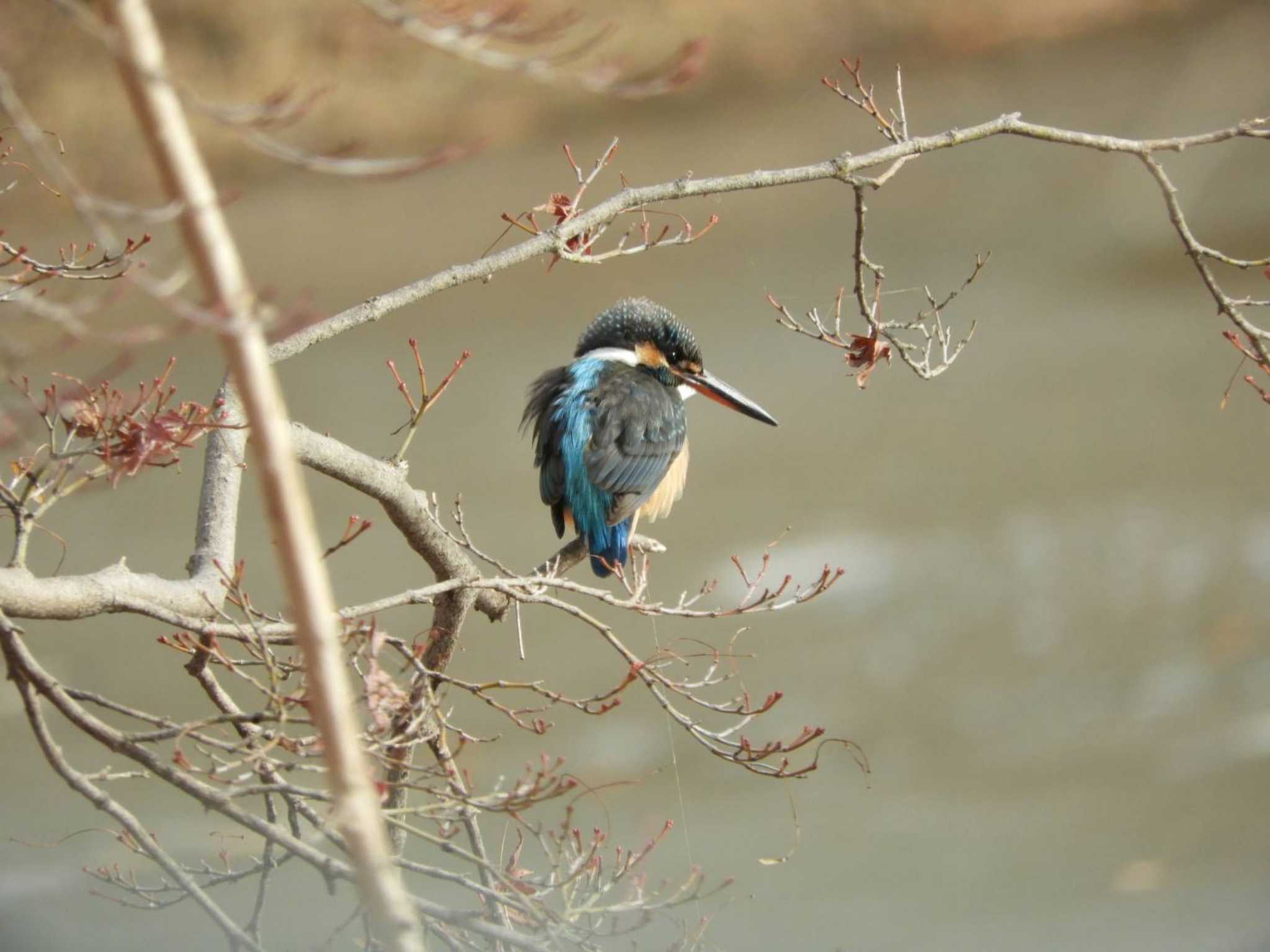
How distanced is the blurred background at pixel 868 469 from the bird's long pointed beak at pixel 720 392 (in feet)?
4.90

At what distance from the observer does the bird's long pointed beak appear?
2129mm

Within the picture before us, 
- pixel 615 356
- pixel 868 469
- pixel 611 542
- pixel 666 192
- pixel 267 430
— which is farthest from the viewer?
pixel 868 469

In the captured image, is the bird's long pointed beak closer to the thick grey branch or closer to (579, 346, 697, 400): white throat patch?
(579, 346, 697, 400): white throat patch

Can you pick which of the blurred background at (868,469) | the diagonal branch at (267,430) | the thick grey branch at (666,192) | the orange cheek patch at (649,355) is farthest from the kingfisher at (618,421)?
the blurred background at (868,469)

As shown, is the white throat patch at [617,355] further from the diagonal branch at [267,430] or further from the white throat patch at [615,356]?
the diagonal branch at [267,430]

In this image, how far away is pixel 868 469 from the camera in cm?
391

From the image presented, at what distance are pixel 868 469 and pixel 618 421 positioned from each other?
6.92 ft

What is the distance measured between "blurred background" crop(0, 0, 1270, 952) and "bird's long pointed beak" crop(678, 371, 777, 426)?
4.90ft

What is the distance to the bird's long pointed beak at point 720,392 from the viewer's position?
213 cm

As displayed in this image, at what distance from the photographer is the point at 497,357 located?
152 inches

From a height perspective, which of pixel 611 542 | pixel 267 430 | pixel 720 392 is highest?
pixel 720 392

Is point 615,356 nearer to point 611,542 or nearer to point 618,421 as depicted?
point 618,421

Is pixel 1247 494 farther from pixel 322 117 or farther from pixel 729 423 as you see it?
pixel 322 117

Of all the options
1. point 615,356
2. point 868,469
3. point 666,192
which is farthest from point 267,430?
point 868,469
